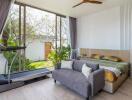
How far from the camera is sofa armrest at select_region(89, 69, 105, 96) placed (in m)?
2.48

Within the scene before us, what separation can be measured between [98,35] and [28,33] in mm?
3214

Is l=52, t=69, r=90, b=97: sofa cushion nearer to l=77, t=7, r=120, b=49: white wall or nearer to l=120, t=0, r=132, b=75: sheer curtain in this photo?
l=120, t=0, r=132, b=75: sheer curtain

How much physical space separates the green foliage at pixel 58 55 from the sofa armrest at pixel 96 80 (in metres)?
2.50

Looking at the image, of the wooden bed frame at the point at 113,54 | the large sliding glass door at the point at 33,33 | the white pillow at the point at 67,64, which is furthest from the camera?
the large sliding glass door at the point at 33,33

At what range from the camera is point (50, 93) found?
2.92 metres

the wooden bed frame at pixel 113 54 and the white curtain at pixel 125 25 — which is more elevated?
the white curtain at pixel 125 25

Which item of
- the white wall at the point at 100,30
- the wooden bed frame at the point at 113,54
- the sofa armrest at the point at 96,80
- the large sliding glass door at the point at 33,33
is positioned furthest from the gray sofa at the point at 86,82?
the white wall at the point at 100,30

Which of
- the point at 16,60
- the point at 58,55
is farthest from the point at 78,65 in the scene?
the point at 16,60

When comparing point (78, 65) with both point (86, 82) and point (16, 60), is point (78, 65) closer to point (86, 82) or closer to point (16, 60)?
point (86, 82)

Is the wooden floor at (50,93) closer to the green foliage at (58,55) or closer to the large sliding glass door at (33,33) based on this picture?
the large sliding glass door at (33,33)

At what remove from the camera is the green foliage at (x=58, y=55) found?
507 cm

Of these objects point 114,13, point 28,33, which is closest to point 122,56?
point 114,13

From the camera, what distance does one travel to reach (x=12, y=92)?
2926mm

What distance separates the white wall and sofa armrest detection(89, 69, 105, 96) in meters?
2.30
